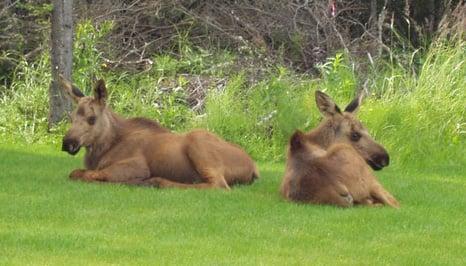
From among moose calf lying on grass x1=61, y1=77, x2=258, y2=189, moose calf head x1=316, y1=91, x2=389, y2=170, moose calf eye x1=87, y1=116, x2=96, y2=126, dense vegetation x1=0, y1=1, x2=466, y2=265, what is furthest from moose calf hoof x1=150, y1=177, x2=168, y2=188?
moose calf head x1=316, y1=91, x2=389, y2=170

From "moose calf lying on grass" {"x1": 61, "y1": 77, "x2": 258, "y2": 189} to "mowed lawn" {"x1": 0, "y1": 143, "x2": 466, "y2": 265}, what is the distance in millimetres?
299

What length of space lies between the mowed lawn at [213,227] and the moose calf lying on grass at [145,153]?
0.98 feet

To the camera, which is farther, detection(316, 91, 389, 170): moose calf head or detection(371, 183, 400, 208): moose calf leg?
detection(316, 91, 389, 170): moose calf head

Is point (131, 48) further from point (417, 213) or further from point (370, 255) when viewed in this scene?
point (370, 255)

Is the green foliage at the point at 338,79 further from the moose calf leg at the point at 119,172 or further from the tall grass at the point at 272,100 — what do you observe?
the moose calf leg at the point at 119,172

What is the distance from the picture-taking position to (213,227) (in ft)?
33.7

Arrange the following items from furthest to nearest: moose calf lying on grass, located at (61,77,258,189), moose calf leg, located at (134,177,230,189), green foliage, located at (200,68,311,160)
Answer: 1. green foliage, located at (200,68,311,160)
2. moose calf lying on grass, located at (61,77,258,189)
3. moose calf leg, located at (134,177,230,189)

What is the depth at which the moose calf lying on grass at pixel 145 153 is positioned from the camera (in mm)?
12938

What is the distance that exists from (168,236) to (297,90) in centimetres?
913

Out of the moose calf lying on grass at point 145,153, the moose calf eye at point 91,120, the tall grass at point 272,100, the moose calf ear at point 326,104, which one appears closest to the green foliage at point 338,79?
the tall grass at point 272,100

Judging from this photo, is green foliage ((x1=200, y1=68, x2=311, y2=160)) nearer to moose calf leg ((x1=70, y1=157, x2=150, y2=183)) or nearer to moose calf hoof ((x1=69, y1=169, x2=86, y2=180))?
moose calf leg ((x1=70, y1=157, x2=150, y2=183))

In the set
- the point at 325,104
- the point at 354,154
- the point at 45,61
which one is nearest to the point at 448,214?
the point at 354,154

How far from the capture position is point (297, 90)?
18.6 m

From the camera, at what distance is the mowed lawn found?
9.03 m
